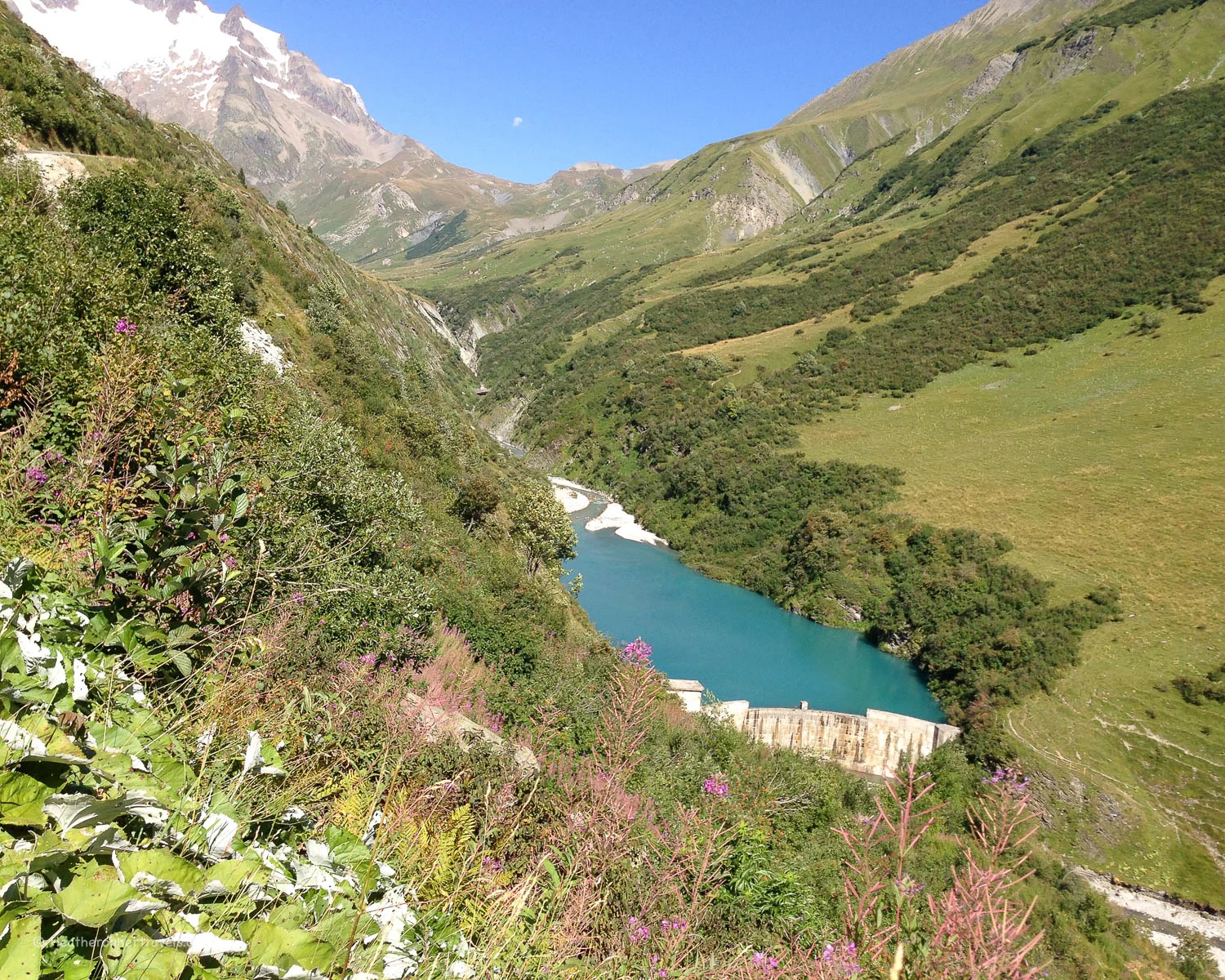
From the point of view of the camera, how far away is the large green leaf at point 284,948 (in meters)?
2.03

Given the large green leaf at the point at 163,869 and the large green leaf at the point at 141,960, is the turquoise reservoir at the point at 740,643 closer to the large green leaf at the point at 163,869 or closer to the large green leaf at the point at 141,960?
the large green leaf at the point at 163,869

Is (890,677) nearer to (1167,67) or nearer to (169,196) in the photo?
(169,196)

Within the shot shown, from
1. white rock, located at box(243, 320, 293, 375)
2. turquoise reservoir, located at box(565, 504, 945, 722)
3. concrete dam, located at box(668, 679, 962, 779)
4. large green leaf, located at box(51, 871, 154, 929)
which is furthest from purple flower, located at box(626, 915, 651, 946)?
turquoise reservoir, located at box(565, 504, 945, 722)

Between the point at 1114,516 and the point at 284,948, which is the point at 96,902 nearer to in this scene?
the point at 284,948

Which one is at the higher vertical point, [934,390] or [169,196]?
[934,390]

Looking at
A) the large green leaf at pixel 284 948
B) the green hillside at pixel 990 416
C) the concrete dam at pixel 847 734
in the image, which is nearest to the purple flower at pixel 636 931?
the large green leaf at pixel 284 948

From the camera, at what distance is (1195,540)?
146 feet

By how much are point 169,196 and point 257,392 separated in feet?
23.2

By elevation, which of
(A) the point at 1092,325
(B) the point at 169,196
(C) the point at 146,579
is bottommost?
(C) the point at 146,579

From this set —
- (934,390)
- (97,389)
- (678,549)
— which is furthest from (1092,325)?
(97,389)

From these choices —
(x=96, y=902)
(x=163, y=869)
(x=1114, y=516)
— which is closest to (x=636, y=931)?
(x=163, y=869)

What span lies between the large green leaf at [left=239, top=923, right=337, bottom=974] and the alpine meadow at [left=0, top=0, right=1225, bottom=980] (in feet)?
0.07

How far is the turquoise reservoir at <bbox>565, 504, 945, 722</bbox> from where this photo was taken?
142 feet

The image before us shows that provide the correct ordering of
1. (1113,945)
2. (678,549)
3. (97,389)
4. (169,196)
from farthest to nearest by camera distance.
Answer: (678,549) → (1113,945) → (169,196) → (97,389)
